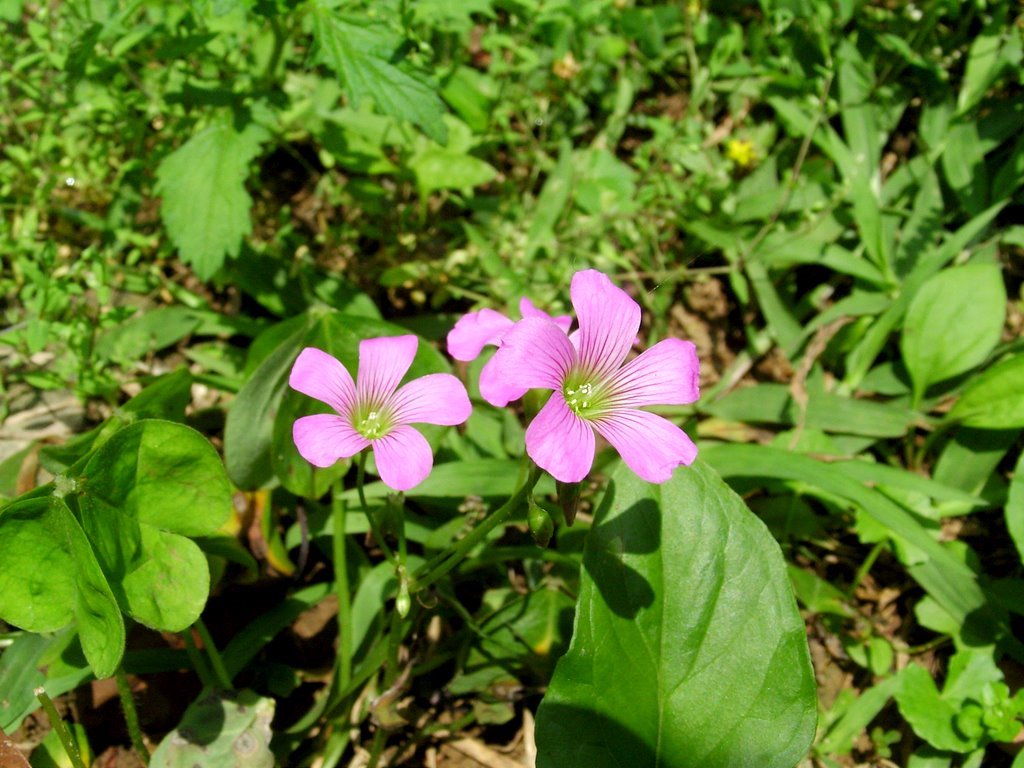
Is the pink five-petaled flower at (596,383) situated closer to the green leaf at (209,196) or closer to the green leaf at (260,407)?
the green leaf at (260,407)

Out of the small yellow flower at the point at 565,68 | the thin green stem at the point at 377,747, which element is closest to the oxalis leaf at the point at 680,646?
the thin green stem at the point at 377,747

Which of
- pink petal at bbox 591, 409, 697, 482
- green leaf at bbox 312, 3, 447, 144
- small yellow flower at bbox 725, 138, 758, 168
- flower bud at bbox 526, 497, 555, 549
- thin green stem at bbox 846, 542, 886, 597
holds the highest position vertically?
green leaf at bbox 312, 3, 447, 144

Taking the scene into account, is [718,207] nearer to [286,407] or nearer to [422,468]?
[286,407]

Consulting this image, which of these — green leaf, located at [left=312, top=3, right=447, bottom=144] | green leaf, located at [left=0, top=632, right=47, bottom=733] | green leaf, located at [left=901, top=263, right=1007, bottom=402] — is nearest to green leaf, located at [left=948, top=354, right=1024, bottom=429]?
green leaf, located at [left=901, top=263, right=1007, bottom=402]

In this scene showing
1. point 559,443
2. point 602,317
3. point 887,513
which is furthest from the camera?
point 887,513

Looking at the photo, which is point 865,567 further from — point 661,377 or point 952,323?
point 661,377

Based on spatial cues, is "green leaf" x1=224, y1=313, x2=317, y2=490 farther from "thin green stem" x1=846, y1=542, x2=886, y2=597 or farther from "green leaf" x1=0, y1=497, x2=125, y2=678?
"thin green stem" x1=846, y1=542, x2=886, y2=597

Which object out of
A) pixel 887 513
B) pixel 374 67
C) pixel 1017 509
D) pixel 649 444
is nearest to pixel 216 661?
pixel 649 444
